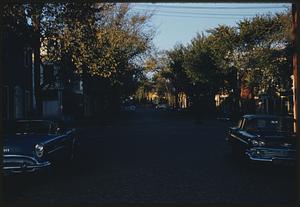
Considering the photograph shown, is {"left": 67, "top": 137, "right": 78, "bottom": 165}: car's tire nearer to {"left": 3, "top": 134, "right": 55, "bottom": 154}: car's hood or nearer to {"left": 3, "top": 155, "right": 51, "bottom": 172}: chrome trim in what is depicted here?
{"left": 3, "top": 134, "right": 55, "bottom": 154}: car's hood

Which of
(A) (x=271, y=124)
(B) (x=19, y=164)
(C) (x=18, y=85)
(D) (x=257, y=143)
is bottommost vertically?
(B) (x=19, y=164)

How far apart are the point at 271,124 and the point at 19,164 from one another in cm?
652

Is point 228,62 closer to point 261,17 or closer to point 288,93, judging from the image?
point 261,17

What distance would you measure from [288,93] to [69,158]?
70.1ft

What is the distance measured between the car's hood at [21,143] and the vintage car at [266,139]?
16.0 ft

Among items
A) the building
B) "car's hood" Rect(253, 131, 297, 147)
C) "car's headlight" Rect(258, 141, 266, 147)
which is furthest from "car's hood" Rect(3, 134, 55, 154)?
the building

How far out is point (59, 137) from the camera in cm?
1291

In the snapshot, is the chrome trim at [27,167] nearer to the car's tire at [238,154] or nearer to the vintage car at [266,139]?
the vintage car at [266,139]

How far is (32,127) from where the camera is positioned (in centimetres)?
1276

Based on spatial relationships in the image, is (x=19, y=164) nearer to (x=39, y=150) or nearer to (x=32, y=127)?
(x=39, y=150)

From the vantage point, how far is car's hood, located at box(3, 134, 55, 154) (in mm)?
11289

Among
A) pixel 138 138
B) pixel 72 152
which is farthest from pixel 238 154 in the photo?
pixel 138 138

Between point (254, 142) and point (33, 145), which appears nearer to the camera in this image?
point (33, 145)

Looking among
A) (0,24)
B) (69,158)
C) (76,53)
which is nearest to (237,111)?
(76,53)
